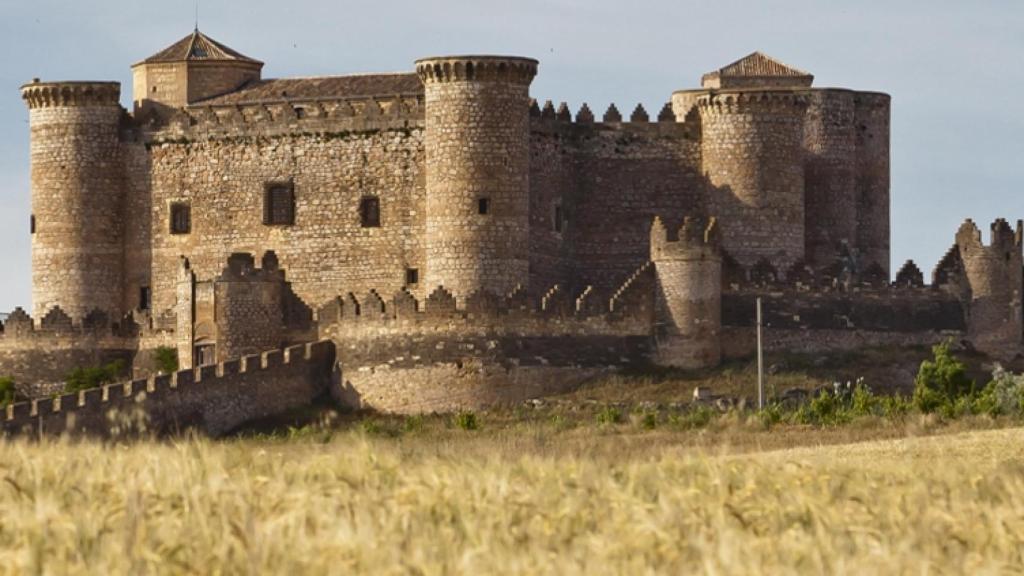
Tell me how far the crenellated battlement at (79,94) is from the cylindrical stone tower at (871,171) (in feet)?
62.4

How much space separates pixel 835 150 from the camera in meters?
70.8

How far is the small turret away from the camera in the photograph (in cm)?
6581

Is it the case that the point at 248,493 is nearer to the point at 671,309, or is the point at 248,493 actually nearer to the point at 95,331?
the point at 671,309

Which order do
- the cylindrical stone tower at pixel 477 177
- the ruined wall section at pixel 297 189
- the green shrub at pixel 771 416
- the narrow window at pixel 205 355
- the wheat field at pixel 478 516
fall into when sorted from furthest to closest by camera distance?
the ruined wall section at pixel 297 189
the cylindrical stone tower at pixel 477 177
the narrow window at pixel 205 355
the green shrub at pixel 771 416
the wheat field at pixel 478 516

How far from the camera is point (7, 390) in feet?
221

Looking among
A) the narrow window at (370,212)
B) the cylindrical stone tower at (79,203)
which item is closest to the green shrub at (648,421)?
the narrow window at (370,212)

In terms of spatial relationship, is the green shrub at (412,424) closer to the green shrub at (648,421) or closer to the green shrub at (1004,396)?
the green shrub at (648,421)

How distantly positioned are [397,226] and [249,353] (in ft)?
17.8

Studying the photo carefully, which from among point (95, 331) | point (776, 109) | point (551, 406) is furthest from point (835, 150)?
point (95, 331)

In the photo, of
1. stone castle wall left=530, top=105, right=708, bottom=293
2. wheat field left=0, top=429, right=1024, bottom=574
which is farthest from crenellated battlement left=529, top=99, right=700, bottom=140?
wheat field left=0, top=429, right=1024, bottom=574

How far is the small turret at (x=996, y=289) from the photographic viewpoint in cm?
6581

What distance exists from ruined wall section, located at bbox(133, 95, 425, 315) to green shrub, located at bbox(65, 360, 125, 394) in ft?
7.32

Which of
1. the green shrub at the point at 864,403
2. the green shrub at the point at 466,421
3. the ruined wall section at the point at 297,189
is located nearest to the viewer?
the green shrub at the point at 864,403

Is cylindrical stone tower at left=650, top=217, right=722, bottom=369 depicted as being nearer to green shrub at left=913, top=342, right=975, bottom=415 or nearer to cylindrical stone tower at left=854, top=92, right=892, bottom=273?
green shrub at left=913, top=342, right=975, bottom=415
